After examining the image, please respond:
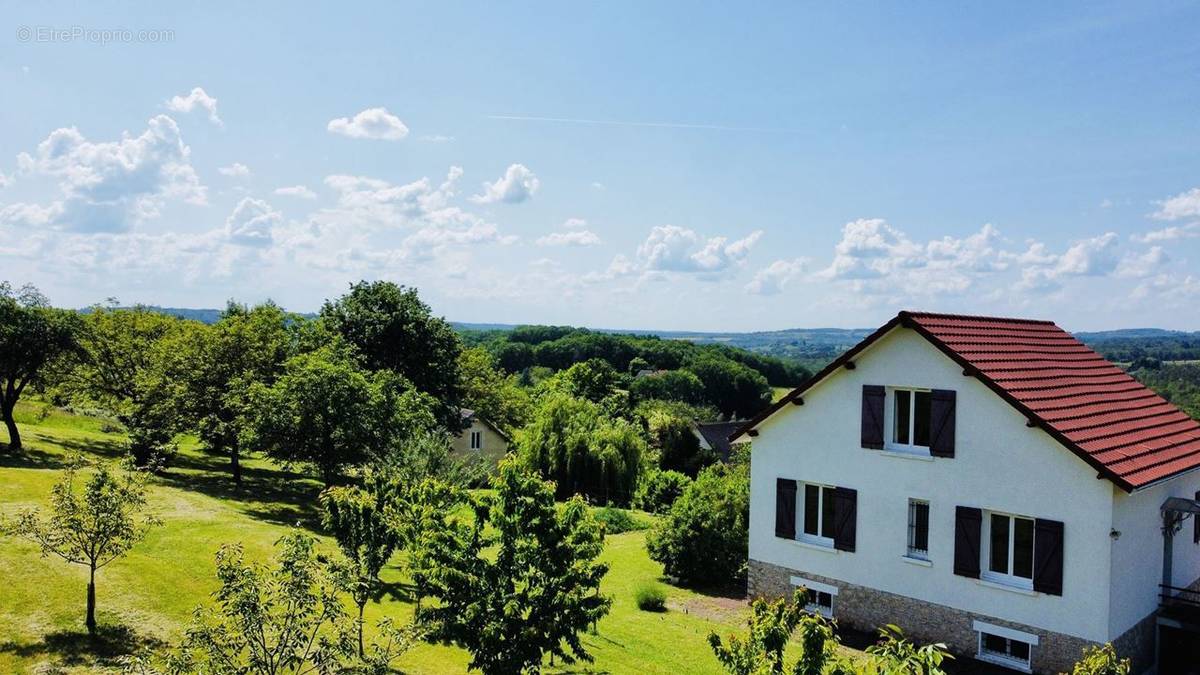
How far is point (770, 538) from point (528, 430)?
85.4 ft

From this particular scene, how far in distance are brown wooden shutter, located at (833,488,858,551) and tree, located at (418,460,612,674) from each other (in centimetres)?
1012

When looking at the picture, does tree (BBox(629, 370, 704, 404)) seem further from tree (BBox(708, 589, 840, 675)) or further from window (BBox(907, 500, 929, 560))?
tree (BBox(708, 589, 840, 675))

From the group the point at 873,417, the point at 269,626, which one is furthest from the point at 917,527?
the point at 269,626

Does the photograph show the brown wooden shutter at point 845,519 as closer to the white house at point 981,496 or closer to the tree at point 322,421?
the white house at point 981,496

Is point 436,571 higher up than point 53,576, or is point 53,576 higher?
point 436,571

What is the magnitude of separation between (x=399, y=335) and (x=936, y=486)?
3593 centimetres

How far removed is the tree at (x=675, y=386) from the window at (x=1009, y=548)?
99303 millimetres

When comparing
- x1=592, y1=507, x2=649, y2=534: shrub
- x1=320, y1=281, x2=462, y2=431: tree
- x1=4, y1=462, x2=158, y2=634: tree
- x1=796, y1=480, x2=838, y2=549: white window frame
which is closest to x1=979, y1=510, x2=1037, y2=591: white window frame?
x1=796, y1=480, x2=838, y2=549: white window frame

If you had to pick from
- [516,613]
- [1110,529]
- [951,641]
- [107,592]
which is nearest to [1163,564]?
[1110,529]

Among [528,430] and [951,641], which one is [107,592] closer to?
[951,641]

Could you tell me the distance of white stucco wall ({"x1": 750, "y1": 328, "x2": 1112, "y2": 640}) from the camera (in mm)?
16875

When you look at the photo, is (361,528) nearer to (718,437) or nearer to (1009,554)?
(1009,554)

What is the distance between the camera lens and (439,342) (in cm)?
4972

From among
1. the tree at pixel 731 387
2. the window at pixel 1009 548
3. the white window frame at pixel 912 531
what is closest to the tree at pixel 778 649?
the window at pixel 1009 548
